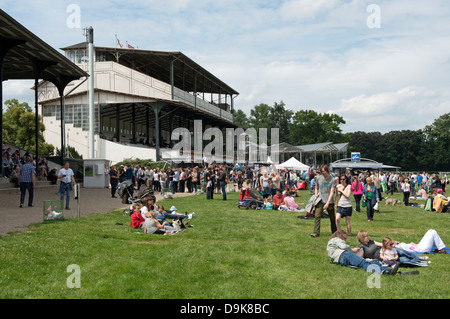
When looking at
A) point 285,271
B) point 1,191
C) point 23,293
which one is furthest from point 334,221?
point 1,191

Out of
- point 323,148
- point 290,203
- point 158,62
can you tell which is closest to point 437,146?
point 323,148

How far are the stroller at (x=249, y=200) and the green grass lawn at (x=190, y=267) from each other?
641 centimetres

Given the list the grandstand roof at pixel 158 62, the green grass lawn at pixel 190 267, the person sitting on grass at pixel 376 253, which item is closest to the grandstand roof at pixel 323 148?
the grandstand roof at pixel 158 62

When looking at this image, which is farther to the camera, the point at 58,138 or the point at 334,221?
the point at 58,138

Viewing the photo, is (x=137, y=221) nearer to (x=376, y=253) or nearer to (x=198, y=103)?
(x=376, y=253)

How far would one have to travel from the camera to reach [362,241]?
318 inches

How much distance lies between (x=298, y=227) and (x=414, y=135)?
299ft

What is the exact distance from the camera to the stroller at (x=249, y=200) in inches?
691

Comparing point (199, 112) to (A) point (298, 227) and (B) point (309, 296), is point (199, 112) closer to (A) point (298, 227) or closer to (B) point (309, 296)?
(A) point (298, 227)

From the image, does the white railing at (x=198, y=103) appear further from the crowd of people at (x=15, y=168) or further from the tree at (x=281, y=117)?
the tree at (x=281, y=117)

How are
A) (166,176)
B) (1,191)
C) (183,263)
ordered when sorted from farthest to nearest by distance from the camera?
(166,176)
(1,191)
(183,263)

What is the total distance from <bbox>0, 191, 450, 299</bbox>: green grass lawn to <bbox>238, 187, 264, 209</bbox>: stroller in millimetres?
6412

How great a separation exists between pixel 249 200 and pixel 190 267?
10769mm

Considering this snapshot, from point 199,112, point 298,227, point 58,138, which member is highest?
point 199,112
